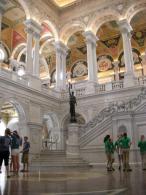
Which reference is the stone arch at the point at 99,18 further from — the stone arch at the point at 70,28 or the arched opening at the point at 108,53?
the arched opening at the point at 108,53

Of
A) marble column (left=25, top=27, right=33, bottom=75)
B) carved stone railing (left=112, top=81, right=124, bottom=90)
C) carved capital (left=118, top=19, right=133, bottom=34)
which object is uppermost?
carved capital (left=118, top=19, right=133, bottom=34)

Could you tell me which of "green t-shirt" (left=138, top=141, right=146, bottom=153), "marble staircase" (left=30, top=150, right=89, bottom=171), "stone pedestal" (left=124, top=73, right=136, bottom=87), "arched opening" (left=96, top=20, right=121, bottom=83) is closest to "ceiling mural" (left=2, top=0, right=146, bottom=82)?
"arched opening" (left=96, top=20, right=121, bottom=83)

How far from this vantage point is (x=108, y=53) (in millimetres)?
27125

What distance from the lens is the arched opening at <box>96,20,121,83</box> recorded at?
25.9 metres

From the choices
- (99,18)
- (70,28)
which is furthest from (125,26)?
(70,28)

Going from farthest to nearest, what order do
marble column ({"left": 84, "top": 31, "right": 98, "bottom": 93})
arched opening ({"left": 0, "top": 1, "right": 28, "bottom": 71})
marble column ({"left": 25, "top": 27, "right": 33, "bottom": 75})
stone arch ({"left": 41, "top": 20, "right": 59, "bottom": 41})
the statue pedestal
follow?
arched opening ({"left": 0, "top": 1, "right": 28, "bottom": 71}) < stone arch ({"left": 41, "top": 20, "right": 59, "bottom": 41}) < marble column ({"left": 84, "top": 31, "right": 98, "bottom": 93}) < marble column ({"left": 25, "top": 27, "right": 33, "bottom": 75}) < the statue pedestal

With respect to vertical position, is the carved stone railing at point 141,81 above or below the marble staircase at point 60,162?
above

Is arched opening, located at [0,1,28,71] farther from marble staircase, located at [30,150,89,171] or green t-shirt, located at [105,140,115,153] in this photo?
green t-shirt, located at [105,140,115,153]

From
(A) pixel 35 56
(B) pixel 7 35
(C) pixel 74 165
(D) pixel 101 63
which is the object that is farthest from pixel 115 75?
(C) pixel 74 165

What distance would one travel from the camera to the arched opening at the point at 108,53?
1021 inches

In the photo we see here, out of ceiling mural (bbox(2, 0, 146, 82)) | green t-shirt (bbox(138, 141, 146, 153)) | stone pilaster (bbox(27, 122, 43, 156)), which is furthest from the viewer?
ceiling mural (bbox(2, 0, 146, 82))

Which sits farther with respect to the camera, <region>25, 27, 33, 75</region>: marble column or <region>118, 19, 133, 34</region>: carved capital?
<region>118, 19, 133, 34</region>: carved capital

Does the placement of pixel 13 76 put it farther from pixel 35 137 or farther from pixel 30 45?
pixel 35 137

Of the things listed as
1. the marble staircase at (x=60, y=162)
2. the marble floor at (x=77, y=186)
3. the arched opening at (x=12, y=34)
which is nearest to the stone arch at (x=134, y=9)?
the arched opening at (x=12, y=34)
